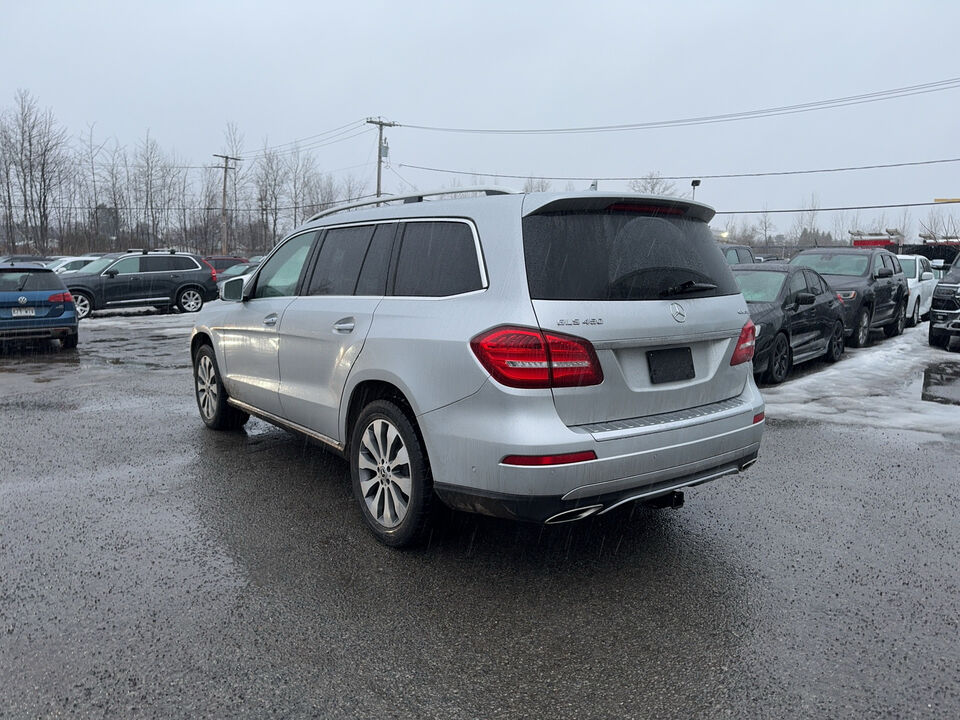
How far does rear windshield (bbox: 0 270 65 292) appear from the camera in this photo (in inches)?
503

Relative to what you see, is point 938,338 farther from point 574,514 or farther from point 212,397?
point 574,514

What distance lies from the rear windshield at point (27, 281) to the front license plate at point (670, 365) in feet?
41.6

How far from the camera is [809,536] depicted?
Answer: 14.3 feet

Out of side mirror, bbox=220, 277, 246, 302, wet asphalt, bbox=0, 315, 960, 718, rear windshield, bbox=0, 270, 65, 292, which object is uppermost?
side mirror, bbox=220, 277, 246, 302

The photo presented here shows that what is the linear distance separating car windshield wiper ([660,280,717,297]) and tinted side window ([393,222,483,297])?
3.12 feet

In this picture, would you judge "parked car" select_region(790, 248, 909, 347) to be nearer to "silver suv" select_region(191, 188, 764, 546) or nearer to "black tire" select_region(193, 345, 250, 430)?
"silver suv" select_region(191, 188, 764, 546)

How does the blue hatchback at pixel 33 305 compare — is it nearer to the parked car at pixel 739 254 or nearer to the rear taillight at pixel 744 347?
the rear taillight at pixel 744 347

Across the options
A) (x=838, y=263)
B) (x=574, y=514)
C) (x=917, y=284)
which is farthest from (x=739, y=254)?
(x=574, y=514)

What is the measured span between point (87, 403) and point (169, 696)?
21.5 feet

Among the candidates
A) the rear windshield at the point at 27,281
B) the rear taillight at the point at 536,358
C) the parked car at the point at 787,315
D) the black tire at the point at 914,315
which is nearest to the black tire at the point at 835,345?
the parked car at the point at 787,315

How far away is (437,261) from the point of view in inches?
157

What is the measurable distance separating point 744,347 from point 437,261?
1.80 metres

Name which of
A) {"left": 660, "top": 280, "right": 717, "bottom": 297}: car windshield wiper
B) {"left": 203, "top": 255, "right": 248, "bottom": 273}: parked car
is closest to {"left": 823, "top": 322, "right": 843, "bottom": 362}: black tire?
{"left": 660, "top": 280, "right": 717, "bottom": 297}: car windshield wiper

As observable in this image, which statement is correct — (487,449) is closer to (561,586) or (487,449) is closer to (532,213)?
(561,586)
